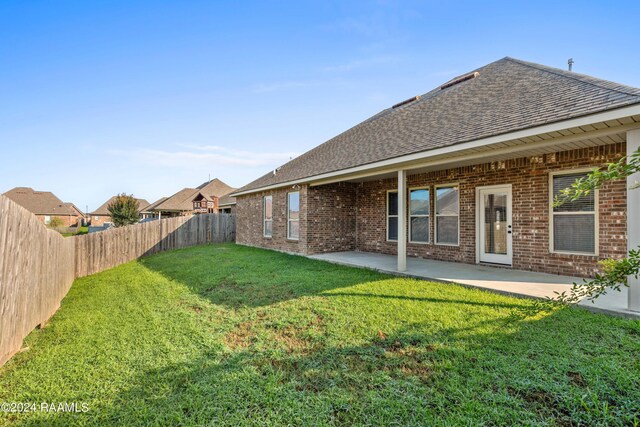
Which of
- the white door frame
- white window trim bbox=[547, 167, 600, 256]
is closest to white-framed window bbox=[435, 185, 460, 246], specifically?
the white door frame

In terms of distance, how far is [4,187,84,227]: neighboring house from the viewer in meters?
46.3

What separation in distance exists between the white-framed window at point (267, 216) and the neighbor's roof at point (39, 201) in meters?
51.1

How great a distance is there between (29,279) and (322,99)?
989 centimetres

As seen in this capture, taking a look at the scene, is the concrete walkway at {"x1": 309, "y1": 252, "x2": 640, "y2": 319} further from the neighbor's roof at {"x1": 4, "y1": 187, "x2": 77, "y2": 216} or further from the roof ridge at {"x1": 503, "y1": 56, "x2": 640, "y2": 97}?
the neighbor's roof at {"x1": 4, "y1": 187, "x2": 77, "y2": 216}

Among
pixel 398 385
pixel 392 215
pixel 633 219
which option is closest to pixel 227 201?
pixel 392 215

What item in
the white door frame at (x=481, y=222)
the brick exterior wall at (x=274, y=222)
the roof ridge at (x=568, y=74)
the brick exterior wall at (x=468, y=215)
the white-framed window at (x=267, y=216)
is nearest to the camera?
the roof ridge at (x=568, y=74)

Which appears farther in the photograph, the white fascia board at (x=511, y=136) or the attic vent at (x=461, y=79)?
the attic vent at (x=461, y=79)

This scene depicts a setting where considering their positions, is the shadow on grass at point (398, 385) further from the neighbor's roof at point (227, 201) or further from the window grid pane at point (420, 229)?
the neighbor's roof at point (227, 201)

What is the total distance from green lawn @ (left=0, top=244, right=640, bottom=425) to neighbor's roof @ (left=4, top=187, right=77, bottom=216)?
55921 millimetres

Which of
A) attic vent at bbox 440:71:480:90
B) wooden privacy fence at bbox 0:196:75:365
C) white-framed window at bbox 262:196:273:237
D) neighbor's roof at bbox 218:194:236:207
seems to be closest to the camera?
wooden privacy fence at bbox 0:196:75:365

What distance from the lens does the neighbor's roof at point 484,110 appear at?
5.17 m

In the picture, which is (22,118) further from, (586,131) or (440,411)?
(586,131)

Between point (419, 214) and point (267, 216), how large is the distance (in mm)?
7177

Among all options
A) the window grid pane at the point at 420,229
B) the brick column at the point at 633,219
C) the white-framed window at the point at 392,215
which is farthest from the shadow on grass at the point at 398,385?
the white-framed window at the point at 392,215
